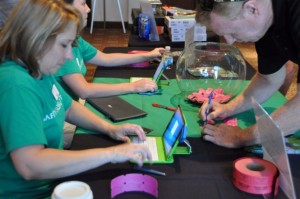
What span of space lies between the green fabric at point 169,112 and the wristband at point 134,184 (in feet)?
1.14

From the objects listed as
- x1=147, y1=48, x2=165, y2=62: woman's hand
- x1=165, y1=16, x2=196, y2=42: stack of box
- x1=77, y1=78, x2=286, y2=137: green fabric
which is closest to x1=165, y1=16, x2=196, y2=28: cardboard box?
x1=165, y1=16, x2=196, y2=42: stack of box

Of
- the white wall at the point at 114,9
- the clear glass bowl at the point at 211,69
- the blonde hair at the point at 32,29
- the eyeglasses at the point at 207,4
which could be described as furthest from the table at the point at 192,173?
the white wall at the point at 114,9

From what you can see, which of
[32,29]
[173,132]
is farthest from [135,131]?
[32,29]

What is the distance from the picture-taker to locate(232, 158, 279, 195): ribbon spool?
982 mm

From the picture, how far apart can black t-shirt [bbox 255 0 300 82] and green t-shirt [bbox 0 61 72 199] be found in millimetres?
760

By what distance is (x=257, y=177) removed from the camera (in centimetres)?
98

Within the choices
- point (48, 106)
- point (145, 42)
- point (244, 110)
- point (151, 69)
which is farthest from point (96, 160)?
point (145, 42)

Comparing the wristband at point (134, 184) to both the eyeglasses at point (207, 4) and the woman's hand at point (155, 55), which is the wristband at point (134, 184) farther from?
the woman's hand at point (155, 55)

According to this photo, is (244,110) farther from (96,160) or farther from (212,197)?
(96,160)

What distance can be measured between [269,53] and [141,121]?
559 millimetres

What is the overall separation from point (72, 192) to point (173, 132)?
0.45 metres

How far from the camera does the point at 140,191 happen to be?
100 cm

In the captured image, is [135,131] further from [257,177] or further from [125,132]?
[257,177]

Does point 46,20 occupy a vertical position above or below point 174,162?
above
